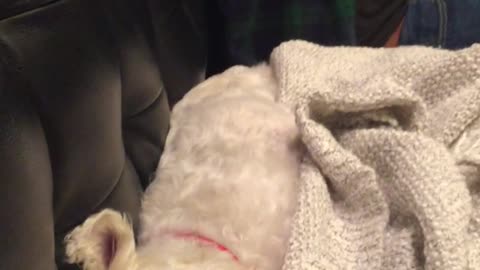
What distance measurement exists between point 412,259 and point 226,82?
447 millimetres

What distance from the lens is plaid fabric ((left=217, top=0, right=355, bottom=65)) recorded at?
3.99ft

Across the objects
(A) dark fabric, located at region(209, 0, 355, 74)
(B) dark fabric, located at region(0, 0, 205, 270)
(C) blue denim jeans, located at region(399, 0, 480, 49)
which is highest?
(B) dark fabric, located at region(0, 0, 205, 270)

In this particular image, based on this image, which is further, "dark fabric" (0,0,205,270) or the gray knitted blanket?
the gray knitted blanket

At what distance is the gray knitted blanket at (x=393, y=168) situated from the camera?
83cm

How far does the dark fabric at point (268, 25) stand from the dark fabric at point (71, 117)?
0.73ft

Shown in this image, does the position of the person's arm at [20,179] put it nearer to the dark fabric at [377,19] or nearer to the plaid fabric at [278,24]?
the plaid fabric at [278,24]

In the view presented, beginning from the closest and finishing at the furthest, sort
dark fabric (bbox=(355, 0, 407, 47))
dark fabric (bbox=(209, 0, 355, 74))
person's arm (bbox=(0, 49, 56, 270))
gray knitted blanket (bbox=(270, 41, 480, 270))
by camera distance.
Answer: person's arm (bbox=(0, 49, 56, 270)) → gray knitted blanket (bbox=(270, 41, 480, 270)) → dark fabric (bbox=(209, 0, 355, 74)) → dark fabric (bbox=(355, 0, 407, 47))

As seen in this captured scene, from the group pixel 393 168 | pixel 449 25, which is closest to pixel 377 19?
pixel 449 25

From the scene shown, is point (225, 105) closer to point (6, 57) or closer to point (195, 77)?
point (195, 77)

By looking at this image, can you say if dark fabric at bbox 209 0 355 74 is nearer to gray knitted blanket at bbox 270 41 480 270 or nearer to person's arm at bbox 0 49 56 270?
gray knitted blanket at bbox 270 41 480 270

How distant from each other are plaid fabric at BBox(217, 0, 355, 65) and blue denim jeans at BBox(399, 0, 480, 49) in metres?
0.19

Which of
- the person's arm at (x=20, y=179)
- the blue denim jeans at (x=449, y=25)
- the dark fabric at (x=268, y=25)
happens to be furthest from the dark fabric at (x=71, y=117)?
the blue denim jeans at (x=449, y=25)

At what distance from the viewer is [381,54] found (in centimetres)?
117

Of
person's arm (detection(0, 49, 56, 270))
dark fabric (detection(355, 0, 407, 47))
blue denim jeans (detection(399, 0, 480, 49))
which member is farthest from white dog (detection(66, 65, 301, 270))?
blue denim jeans (detection(399, 0, 480, 49))
